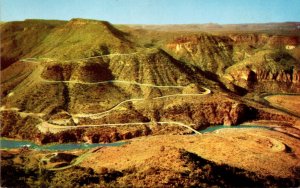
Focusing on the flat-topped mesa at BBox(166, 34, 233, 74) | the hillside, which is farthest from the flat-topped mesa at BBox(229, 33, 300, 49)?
the hillside

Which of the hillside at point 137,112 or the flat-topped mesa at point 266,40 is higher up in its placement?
the flat-topped mesa at point 266,40

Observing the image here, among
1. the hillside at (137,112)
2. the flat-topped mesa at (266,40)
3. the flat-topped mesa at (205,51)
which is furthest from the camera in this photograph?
the flat-topped mesa at (266,40)

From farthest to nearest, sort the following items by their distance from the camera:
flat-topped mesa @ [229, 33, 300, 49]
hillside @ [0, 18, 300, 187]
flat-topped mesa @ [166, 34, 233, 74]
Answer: flat-topped mesa @ [229, 33, 300, 49], flat-topped mesa @ [166, 34, 233, 74], hillside @ [0, 18, 300, 187]

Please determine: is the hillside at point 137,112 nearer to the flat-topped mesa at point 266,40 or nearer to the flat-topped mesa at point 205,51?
the flat-topped mesa at point 205,51

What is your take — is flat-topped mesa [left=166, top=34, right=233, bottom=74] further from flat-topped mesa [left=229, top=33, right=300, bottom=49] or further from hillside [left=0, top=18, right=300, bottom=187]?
flat-topped mesa [left=229, top=33, right=300, bottom=49]

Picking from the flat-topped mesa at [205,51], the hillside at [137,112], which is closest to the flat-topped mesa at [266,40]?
the flat-topped mesa at [205,51]

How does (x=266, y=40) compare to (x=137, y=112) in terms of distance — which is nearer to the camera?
(x=137, y=112)

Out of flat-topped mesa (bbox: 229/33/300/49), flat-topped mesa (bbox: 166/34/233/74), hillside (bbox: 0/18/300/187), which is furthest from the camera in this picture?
flat-topped mesa (bbox: 229/33/300/49)

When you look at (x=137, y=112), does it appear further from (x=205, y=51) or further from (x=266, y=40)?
(x=266, y=40)

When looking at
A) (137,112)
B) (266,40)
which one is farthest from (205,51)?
(137,112)


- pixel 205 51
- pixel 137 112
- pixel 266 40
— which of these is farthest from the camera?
pixel 266 40

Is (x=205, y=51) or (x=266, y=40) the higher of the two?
(x=266, y=40)
